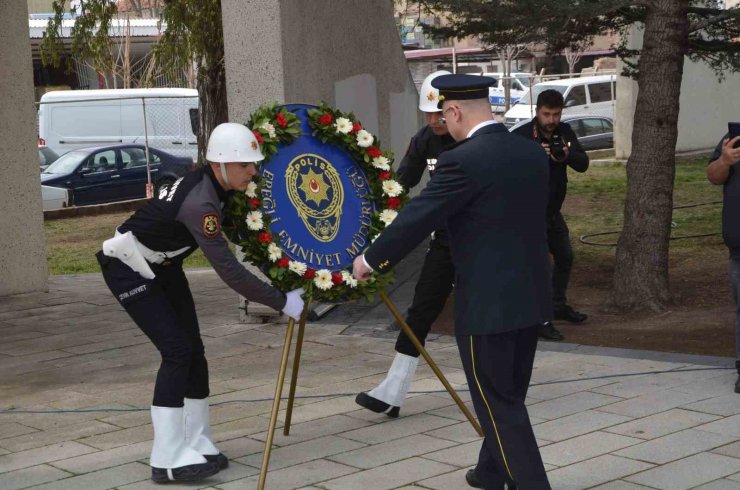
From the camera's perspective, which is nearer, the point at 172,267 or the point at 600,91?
the point at 172,267

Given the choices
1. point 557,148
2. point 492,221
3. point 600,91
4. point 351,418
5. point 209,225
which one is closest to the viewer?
point 492,221

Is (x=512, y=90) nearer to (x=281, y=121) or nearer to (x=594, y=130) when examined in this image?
(x=594, y=130)

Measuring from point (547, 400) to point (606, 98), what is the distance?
995 inches

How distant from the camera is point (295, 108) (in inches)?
240

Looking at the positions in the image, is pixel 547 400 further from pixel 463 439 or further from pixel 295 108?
pixel 295 108

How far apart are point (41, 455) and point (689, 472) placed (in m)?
3.43

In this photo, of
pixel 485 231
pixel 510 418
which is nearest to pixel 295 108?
pixel 485 231

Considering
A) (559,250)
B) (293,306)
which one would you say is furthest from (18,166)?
(293,306)

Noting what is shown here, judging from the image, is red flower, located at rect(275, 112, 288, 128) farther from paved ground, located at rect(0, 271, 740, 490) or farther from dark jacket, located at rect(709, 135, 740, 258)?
dark jacket, located at rect(709, 135, 740, 258)

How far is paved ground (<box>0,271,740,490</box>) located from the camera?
18.6ft

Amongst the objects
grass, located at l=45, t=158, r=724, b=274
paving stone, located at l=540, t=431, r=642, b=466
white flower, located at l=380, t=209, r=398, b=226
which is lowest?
grass, located at l=45, t=158, r=724, b=274

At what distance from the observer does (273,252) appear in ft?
18.7

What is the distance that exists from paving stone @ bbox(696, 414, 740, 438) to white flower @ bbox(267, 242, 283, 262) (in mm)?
2477

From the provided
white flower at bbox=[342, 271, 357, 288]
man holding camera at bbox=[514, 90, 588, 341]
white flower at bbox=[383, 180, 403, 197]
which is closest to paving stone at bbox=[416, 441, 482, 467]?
white flower at bbox=[342, 271, 357, 288]
